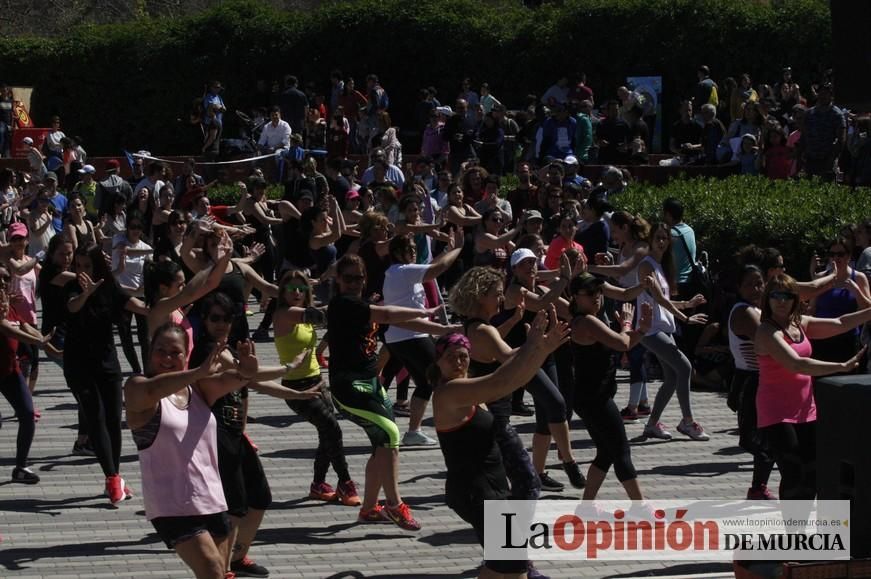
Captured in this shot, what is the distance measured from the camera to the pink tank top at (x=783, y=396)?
8867mm

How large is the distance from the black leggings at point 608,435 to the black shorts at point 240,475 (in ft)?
7.11

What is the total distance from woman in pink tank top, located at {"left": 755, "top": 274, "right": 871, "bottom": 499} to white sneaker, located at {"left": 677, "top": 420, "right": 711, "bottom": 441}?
3.97 metres

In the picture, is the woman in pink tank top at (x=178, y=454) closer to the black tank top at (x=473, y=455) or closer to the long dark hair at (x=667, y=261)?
the black tank top at (x=473, y=455)

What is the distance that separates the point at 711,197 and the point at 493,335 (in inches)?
371

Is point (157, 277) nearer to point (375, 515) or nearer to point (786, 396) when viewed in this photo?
point (375, 515)

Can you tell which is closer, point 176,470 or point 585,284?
point 176,470

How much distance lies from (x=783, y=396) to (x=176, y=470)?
12.1 feet

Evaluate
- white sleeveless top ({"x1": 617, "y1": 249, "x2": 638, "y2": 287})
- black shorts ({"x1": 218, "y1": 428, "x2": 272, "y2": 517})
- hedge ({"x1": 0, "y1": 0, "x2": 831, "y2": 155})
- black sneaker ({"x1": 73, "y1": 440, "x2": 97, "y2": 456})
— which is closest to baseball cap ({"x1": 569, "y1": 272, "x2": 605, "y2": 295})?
black shorts ({"x1": 218, "y1": 428, "x2": 272, "y2": 517})

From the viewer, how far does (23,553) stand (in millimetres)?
9508

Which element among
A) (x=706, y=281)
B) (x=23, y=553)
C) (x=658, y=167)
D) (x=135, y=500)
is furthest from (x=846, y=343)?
(x=658, y=167)

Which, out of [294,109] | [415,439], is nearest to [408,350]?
[415,439]

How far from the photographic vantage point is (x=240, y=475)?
8594 mm

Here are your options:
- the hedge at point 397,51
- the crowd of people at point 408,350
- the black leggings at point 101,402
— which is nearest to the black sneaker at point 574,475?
the crowd of people at point 408,350

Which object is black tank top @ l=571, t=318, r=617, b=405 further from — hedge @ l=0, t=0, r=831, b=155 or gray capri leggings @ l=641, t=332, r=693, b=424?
hedge @ l=0, t=0, r=831, b=155
